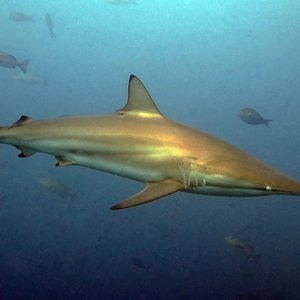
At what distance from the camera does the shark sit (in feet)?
11.1

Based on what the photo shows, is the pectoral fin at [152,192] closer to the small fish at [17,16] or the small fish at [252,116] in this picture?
the small fish at [252,116]

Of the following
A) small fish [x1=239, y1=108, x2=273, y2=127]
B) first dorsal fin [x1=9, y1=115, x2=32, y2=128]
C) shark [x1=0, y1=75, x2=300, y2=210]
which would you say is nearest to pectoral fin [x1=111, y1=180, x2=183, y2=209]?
shark [x1=0, y1=75, x2=300, y2=210]

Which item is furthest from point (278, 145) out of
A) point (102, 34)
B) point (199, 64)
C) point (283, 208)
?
point (102, 34)

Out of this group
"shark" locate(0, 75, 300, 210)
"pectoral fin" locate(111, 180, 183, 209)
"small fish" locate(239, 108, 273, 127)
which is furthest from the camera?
"small fish" locate(239, 108, 273, 127)

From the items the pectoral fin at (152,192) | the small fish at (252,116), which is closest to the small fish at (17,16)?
the small fish at (252,116)

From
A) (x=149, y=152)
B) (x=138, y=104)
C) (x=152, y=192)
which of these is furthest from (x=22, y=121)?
(x=152, y=192)

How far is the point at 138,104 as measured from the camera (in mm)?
4191

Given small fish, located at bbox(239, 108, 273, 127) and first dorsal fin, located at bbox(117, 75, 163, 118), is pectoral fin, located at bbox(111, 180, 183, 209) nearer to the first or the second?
first dorsal fin, located at bbox(117, 75, 163, 118)

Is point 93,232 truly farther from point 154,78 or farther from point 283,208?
point 154,78

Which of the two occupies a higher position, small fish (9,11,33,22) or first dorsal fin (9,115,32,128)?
small fish (9,11,33,22)

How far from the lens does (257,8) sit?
Result: 10862 centimetres

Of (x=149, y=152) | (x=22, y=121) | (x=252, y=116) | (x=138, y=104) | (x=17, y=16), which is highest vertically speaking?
(x=17, y=16)

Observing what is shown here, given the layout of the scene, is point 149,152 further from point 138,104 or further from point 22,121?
point 22,121

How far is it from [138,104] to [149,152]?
66 cm
